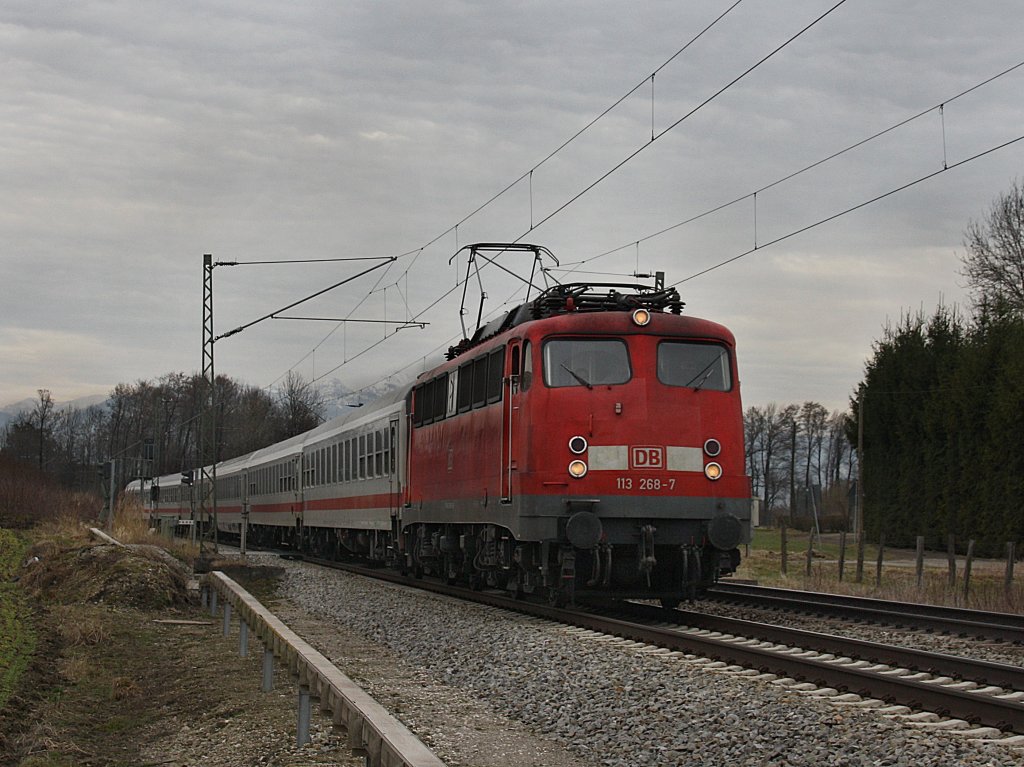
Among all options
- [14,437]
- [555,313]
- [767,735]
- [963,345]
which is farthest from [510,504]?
[14,437]

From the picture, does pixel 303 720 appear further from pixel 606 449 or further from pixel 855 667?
pixel 606 449

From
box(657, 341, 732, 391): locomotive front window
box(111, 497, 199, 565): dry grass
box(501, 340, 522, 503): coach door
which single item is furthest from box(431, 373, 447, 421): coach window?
box(111, 497, 199, 565): dry grass

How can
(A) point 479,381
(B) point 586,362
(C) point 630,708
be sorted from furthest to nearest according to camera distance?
(A) point 479,381, (B) point 586,362, (C) point 630,708

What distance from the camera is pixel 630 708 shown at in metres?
8.40

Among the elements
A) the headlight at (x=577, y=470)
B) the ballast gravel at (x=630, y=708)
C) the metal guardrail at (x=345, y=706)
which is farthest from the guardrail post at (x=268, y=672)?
the headlight at (x=577, y=470)

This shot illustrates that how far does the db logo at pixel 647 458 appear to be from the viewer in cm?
1356

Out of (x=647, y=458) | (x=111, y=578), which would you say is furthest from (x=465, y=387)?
(x=111, y=578)

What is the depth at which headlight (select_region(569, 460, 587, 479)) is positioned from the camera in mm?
13453

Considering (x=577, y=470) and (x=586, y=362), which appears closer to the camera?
(x=577, y=470)

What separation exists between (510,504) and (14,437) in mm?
103595

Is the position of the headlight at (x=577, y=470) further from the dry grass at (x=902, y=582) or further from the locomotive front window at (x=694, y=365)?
the dry grass at (x=902, y=582)

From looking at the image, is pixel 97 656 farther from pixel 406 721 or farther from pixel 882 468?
pixel 882 468

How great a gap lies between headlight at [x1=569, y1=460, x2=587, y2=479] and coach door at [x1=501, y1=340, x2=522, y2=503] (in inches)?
34.2

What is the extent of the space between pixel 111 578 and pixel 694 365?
935 cm
